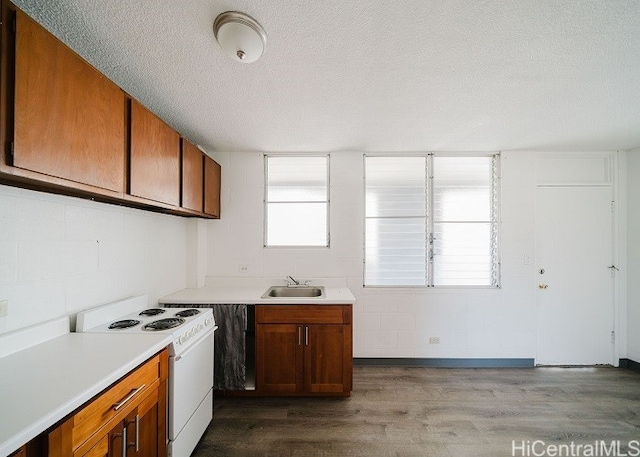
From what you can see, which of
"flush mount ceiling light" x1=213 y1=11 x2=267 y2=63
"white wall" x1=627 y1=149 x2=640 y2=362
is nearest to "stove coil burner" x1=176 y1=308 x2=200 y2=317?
"flush mount ceiling light" x1=213 y1=11 x2=267 y2=63

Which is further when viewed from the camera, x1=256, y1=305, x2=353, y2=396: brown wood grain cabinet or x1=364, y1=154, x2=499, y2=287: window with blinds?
x1=364, y1=154, x2=499, y2=287: window with blinds

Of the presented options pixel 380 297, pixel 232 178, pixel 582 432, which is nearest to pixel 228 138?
pixel 232 178

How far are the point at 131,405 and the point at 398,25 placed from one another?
2.22 m

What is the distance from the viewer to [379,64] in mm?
1450

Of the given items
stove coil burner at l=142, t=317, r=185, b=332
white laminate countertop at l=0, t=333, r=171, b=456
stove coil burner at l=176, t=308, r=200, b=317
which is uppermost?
white laminate countertop at l=0, t=333, r=171, b=456

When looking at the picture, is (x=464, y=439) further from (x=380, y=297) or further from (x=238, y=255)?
(x=238, y=255)

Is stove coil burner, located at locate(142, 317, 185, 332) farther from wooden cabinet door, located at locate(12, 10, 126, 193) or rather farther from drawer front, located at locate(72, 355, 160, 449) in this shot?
wooden cabinet door, located at locate(12, 10, 126, 193)

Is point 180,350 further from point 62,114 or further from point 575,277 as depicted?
point 575,277

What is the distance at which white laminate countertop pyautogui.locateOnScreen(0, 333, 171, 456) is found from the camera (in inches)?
30.0

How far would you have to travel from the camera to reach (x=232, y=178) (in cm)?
298

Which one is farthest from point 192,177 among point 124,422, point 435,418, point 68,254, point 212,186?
point 435,418

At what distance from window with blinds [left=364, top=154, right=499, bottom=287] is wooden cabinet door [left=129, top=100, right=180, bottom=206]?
2.05 m

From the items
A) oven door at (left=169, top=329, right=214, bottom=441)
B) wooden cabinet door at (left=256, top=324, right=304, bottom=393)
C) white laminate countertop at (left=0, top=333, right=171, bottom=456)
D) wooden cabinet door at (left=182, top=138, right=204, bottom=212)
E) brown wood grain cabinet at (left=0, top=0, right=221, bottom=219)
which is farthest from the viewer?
wooden cabinet door at (left=256, top=324, right=304, bottom=393)

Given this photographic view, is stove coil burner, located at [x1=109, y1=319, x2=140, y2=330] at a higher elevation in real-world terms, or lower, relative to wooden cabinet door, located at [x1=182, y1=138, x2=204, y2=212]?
lower
